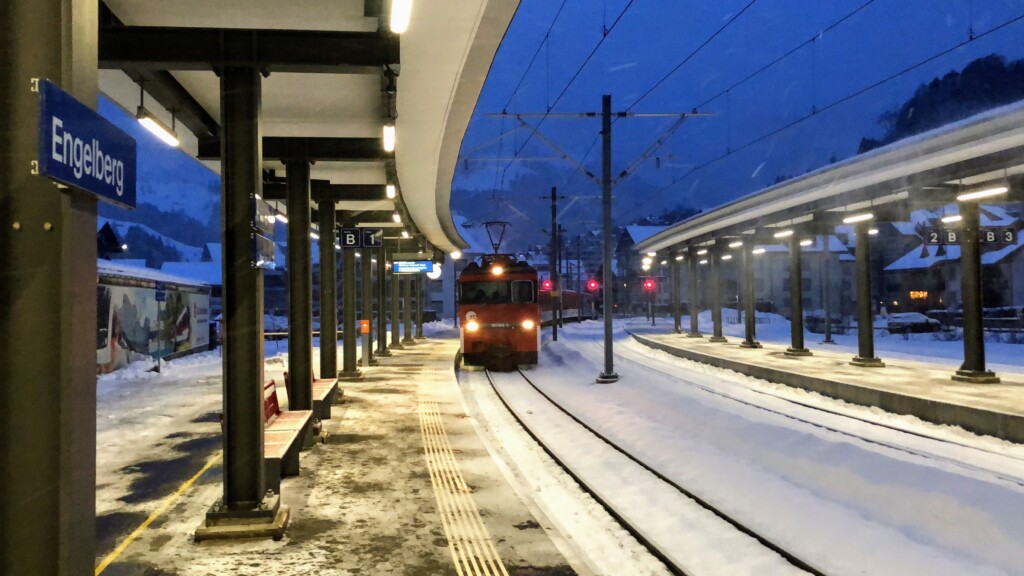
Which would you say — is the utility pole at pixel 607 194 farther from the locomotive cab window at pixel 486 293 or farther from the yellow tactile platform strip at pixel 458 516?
the yellow tactile platform strip at pixel 458 516

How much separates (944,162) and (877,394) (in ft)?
14.4

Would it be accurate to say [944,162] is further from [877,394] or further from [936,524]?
[936,524]

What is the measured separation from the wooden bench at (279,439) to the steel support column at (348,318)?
8.15m

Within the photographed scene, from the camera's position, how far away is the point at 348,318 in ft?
59.4

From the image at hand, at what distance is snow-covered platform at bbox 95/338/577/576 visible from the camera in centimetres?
519

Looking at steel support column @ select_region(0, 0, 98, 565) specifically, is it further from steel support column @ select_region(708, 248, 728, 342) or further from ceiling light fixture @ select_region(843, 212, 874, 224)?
steel support column @ select_region(708, 248, 728, 342)

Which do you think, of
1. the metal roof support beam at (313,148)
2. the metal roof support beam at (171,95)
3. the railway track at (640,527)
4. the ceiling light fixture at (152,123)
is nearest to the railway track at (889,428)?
the railway track at (640,527)

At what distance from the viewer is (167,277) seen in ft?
75.2

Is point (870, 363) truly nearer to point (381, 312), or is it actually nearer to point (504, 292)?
point (504, 292)

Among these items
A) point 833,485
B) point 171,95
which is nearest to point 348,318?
point 171,95

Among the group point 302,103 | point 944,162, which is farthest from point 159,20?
point 944,162

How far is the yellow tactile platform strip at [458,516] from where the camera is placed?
5230mm

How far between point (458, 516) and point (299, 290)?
4783 mm

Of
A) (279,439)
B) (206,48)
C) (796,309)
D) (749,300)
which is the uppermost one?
(206,48)
